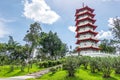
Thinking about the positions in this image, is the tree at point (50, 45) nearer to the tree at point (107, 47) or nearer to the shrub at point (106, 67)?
the tree at point (107, 47)

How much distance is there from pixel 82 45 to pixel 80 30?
5163mm

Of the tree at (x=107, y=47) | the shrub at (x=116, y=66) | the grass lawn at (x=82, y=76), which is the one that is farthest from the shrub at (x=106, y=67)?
the tree at (x=107, y=47)

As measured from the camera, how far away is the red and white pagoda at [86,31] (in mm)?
57188

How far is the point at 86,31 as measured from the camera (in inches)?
2286

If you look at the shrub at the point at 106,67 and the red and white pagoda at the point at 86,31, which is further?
the red and white pagoda at the point at 86,31

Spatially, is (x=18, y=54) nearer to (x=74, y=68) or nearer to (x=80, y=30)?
(x=80, y=30)

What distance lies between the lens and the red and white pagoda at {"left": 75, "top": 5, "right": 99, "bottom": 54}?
57.2 metres

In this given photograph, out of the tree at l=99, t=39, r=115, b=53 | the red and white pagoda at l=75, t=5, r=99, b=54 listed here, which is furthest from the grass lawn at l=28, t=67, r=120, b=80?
the tree at l=99, t=39, r=115, b=53

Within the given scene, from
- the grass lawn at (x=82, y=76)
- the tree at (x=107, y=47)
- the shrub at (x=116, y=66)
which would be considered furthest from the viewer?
the tree at (x=107, y=47)

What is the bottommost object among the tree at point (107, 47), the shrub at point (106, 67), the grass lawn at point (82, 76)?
the grass lawn at point (82, 76)

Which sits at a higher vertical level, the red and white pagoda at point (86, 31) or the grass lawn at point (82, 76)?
the red and white pagoda at point (86, 31)

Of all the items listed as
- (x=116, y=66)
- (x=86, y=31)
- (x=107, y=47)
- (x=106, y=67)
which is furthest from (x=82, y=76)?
(x=107, y=47)

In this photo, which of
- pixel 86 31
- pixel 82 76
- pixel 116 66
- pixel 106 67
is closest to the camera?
pixel 82 76

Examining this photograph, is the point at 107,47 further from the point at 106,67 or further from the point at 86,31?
the point at 106,67
